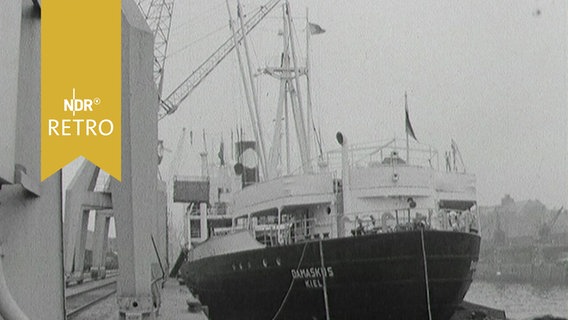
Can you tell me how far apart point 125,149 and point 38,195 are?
7.33 ft

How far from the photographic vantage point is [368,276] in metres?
17.5

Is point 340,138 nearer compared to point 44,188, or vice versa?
point 44,188

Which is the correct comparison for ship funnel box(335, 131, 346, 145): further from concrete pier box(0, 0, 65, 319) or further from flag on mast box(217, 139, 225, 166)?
flag on mast box(217, 139, 225, 166)

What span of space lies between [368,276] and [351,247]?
84 cm

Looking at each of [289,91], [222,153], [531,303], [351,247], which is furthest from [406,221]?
[222,153]

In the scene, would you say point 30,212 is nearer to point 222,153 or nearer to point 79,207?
point 79,207

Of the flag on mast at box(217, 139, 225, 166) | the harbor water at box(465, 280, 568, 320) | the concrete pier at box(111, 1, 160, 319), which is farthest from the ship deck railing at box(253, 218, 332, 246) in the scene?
the flag on mast at box(217, 139, 225, 166)

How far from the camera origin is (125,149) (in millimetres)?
6832

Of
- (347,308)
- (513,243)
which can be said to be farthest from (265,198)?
(513,243)

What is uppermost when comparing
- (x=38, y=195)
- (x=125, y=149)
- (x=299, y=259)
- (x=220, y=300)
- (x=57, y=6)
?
(x=57, y=6)

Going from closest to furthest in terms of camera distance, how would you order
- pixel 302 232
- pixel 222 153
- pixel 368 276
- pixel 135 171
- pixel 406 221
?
pixel 135 171, pixel 368 276, pixel 406 221, pixel 302 232, pixel 222 153

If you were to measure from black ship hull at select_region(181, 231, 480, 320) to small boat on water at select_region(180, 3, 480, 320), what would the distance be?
25mm

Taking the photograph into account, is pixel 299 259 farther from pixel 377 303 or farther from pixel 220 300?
pixel 220 300

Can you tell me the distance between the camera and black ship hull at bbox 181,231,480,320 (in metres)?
17.5
